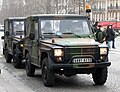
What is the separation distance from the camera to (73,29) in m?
13.0

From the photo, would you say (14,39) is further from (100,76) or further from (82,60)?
(82,60)

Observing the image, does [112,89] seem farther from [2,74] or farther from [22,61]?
[22,61]

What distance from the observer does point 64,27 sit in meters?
13.0

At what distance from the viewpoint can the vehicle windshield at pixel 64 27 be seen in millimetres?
12922

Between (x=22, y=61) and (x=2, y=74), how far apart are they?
7.83 ft

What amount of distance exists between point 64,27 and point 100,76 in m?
1.99

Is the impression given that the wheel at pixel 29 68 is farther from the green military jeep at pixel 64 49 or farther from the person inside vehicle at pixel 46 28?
the person inside vehicle at pixel 46 28

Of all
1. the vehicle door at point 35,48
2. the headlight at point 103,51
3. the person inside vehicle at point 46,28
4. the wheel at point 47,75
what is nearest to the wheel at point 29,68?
the vehicle door at point 35,48

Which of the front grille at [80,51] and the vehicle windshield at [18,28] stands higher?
the vehicle windshield at [18,28]

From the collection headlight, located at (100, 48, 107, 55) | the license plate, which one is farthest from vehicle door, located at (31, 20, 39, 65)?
headlight, located at (100, 48, 107, 55)

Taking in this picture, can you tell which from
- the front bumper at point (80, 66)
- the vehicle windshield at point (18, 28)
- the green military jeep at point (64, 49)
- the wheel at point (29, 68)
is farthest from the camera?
the vehicle windshield at point (18, 28)

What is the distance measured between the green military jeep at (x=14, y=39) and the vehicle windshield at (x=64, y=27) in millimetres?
3567

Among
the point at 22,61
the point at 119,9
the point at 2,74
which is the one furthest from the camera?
the point at 119,9

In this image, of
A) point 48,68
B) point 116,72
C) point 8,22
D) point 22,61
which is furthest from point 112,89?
point 8,22
